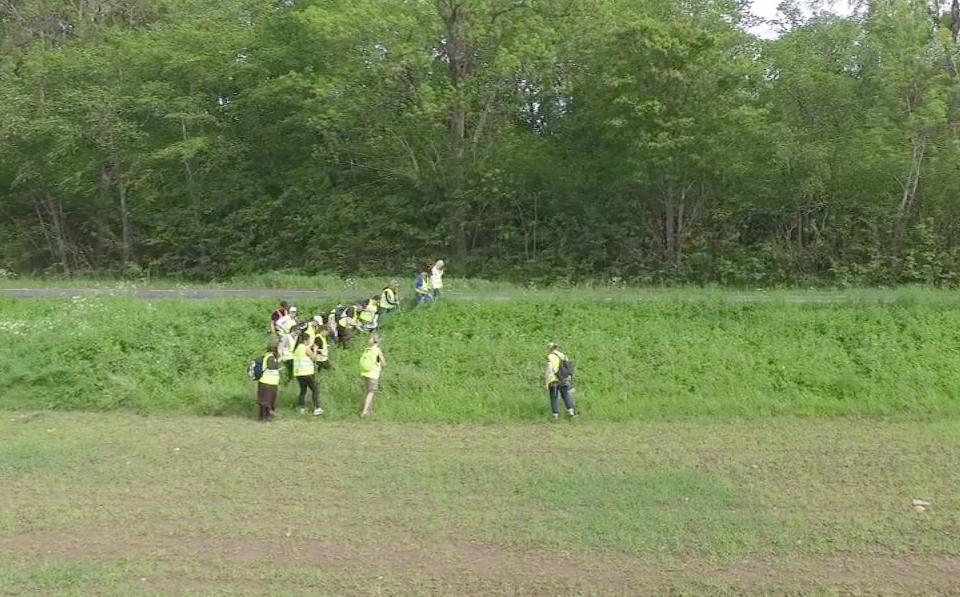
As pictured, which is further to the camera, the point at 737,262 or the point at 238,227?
the point at 238,227

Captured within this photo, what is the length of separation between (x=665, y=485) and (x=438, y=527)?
2.80m

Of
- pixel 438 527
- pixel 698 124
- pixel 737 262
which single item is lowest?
pixel 438 527

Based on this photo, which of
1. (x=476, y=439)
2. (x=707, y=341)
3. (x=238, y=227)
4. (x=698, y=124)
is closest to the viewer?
(x=476, y=439)

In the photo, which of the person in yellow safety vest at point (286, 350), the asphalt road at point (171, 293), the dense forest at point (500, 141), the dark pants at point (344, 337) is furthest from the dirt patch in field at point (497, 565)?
the dense forest at point (500, 141)

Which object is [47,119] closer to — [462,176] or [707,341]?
[462,176]

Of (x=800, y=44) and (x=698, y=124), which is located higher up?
(x=800, y=44)

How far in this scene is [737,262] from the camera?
92.4 ft

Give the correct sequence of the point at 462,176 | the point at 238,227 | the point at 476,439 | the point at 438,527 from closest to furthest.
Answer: the point at 438,527 → the point at 476,439 → the point at 462,176 → the point at 238,227

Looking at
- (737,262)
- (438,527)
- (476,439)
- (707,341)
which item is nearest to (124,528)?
(438,527)

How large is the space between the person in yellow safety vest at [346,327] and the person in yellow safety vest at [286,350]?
1.96 m

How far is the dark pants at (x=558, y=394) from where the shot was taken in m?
13.3

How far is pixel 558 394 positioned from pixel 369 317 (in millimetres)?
5450

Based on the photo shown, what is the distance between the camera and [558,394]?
13500 mm

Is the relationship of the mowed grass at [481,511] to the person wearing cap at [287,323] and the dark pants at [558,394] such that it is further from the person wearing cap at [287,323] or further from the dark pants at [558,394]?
the person wearing cap at [287,323]
